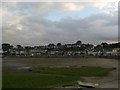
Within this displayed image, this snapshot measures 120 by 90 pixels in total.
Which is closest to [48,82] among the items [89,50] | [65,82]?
[65,82]

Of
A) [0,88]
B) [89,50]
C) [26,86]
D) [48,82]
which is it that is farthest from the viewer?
[89,50]

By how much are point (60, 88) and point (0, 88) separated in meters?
5.47

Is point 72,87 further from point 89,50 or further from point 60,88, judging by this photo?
point 89,50

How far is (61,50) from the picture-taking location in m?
179

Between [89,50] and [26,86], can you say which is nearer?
[26,86]

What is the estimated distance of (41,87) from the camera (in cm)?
2883

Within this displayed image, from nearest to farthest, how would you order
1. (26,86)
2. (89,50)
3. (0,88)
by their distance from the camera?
(0,88) → (26,86) → (89,50)

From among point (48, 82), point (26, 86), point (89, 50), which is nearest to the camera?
point (26, 86)

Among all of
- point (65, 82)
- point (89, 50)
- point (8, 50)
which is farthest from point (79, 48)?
point (65, 82)

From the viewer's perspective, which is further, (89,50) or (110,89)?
(89,50)

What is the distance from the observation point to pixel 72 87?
2958cm

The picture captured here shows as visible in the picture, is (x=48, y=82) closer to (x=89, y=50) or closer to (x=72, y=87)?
(x=72, y=87)

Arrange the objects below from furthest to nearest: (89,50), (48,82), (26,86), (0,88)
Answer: (89,50), (48,82), (26,86), (0,88)

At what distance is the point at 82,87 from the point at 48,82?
162 inches
